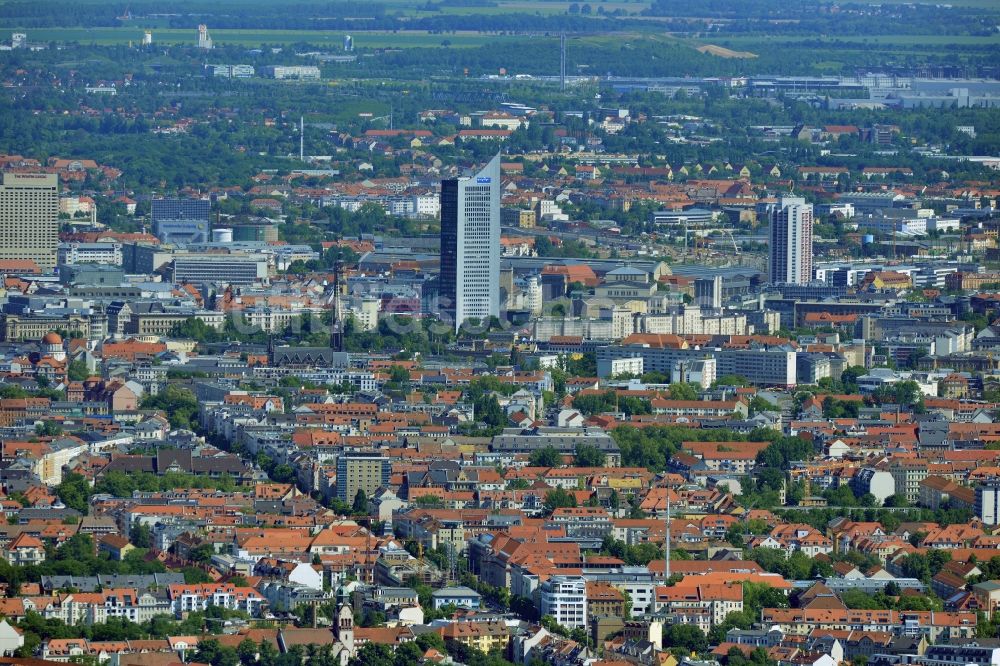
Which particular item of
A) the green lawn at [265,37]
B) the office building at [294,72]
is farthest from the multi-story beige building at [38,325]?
the green lawn at [265,37]

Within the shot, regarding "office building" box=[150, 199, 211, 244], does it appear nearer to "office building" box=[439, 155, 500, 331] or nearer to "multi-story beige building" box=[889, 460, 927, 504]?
"office building" box=[439, 155, 500, 331]

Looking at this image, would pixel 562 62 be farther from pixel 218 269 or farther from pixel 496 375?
pixel 496 375

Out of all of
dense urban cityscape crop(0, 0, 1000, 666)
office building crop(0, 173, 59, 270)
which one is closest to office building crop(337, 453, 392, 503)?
dense urban cityscape crop(0, 0, 1000, 666)

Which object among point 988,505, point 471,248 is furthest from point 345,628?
point 471,248

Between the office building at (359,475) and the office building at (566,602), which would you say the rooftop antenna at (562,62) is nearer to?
the office building at (359,475)

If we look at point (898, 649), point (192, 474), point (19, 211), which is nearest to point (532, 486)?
point (192, 474)

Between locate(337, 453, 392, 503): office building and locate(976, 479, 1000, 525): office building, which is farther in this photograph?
locate(337, 453, 392, 503): office building
